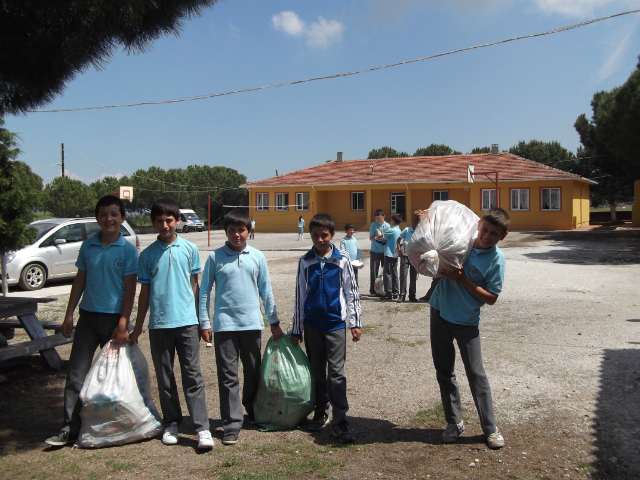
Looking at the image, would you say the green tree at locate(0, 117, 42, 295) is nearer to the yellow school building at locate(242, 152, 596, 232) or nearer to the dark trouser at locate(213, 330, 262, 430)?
the dark trouser at locate(213, 330, 262, 430)

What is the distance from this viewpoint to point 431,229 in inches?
151

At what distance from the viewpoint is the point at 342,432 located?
3.99m

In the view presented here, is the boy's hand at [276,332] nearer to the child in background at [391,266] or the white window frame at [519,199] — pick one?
the child in background at [391,266]

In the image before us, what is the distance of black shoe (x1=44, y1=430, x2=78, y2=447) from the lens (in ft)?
12.8

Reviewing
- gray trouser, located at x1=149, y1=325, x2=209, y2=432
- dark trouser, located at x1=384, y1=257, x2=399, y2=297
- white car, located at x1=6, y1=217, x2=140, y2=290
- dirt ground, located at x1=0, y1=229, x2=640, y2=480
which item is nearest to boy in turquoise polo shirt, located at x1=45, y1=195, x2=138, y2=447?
gray trouser, located at x1=149, y1=325, x2=209, y2=432

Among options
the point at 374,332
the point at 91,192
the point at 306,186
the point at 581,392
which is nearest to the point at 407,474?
the point at 581,392

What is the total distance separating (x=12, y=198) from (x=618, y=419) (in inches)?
230

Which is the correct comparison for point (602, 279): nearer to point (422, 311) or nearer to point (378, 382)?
point (422, 311)

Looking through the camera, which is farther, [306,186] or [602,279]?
[306,186]

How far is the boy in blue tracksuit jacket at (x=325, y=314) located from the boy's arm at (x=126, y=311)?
127 cm

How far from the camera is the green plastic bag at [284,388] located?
13.6 feet

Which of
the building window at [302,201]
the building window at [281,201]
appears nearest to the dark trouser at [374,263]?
the building window at [302,201]

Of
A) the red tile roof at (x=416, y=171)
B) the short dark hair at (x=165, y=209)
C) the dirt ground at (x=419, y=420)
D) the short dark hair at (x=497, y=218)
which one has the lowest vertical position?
the dirt ground at (x=419, y=420)

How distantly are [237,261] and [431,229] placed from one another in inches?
59.3
